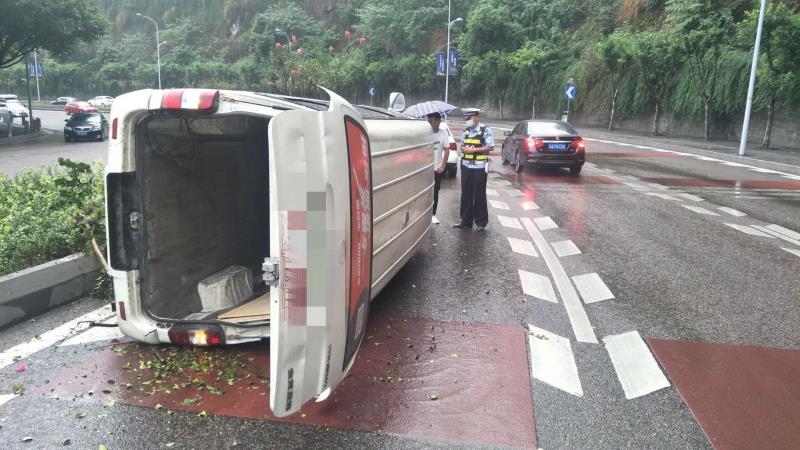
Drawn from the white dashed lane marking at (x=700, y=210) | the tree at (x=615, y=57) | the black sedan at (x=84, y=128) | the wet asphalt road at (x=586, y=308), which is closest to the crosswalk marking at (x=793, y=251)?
the wet asphalt road at (x=586, y=308)

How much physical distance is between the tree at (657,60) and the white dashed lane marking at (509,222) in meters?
20.9

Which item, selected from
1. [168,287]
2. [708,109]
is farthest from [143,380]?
[708,109]

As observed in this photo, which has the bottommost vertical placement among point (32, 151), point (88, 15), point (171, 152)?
point (32, 151)

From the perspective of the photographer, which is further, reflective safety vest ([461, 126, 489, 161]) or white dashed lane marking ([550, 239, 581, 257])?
reflective safety vest ([461, 126, 489, 161])

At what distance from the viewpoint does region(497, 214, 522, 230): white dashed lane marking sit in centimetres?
945

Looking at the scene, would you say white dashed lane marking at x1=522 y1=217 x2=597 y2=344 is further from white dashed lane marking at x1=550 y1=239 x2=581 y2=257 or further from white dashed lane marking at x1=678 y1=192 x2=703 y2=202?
white dashed lane marking at x1=678 y1=192 x2=703 y2=202

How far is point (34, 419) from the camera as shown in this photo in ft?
11.5

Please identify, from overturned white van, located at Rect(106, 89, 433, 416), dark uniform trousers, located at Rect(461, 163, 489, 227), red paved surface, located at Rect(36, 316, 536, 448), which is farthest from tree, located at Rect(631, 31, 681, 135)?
red paved surface, located at Rect(36, 316, 536, 448)

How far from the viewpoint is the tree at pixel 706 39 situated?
25.6 m

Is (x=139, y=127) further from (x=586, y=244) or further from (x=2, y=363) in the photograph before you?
(x=586, y=244)

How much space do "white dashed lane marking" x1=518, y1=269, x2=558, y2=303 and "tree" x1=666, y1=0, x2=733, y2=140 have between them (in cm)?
2347

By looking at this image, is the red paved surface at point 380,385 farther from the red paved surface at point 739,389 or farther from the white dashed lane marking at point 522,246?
the white dashed lane marking at point 522,246

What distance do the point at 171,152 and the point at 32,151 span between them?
21.6m

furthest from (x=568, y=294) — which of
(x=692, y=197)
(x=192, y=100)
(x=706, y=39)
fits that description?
(x=706, y=39)
